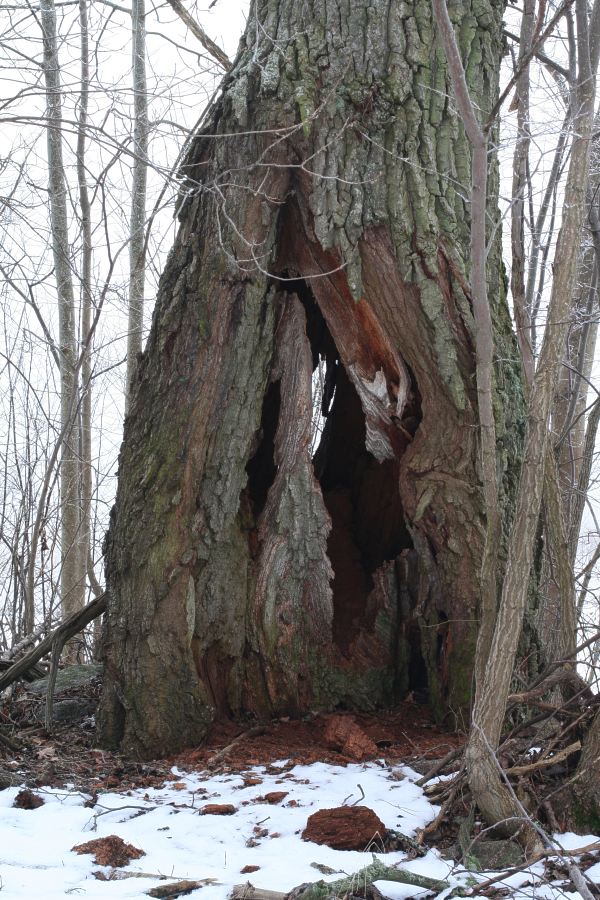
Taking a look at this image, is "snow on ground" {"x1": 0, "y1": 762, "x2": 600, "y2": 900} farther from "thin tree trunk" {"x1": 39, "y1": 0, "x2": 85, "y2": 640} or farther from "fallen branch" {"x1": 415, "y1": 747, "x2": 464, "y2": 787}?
"thin tree trunk" {"x1": 39, "y1": 0, "x2": 85, "y2": 640}

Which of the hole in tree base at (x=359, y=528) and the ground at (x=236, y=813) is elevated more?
the hole in tree base at (x=359, y=528)

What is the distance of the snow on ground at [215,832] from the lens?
86.2 inches

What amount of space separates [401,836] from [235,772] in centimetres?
94

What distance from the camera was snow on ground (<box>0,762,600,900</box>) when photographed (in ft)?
7.18

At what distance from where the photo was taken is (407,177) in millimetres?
3395

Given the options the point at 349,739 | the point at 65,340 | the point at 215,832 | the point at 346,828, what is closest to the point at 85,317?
the point at 65,340

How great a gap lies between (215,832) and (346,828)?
47 centimetres

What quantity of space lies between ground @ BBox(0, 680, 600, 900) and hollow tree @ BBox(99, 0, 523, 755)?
228mm

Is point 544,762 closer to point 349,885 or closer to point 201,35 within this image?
point 349,885

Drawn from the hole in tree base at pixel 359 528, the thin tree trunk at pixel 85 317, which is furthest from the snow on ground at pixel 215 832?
the thin tree trunk at pixel 85 317

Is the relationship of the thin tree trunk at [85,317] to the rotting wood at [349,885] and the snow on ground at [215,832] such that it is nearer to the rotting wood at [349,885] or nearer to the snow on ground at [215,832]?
the snow on ground at [215,832]

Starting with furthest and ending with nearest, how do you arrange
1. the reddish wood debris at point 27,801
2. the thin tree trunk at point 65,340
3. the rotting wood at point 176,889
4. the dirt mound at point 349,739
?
1. the thin tree trunk at point 65,340
2. the dirt mound at point 349,739
3. the reddish wood debris at point 27,801
4. the rotting wood at point 176,889

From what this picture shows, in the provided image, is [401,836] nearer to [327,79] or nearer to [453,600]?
[453,600]

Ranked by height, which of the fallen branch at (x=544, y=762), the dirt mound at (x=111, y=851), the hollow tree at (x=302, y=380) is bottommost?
the dirt mound at (x=111, y=851)
